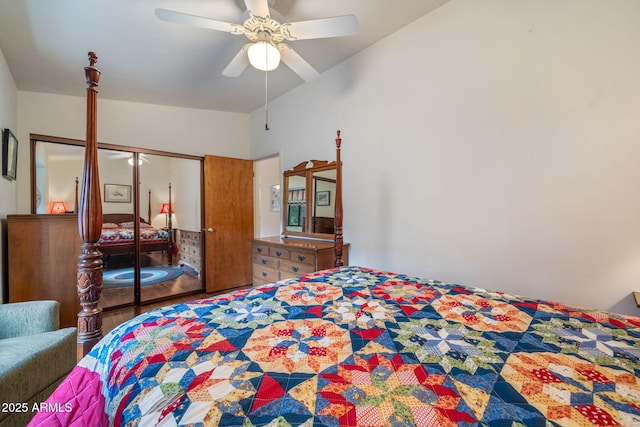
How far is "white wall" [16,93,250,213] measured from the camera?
106 inches

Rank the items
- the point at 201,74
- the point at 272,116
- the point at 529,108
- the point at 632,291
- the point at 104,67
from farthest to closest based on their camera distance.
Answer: the point at 272,116 < the point at 201,74 < the point at 104,67 < the point at 529,108 < the point at 632,291

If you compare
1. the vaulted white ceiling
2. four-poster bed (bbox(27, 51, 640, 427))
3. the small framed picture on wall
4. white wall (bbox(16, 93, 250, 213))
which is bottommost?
four-poster bed (bbox(27, 51, 640, 427))

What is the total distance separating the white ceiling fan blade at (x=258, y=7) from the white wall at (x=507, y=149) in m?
1.30

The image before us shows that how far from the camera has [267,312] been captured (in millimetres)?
1133

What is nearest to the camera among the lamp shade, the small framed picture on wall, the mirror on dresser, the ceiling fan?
the ceiling fan

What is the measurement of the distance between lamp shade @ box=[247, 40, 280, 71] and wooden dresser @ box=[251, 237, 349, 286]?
1616 mm

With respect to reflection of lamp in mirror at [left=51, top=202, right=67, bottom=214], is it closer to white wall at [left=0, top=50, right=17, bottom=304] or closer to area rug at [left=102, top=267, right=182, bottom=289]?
white wall at [left=0, top=50, right=17, bottom=304]

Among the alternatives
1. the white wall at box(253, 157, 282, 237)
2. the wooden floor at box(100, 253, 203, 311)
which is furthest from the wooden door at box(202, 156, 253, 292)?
the wooden floor at box(100, 253, 203, 311)

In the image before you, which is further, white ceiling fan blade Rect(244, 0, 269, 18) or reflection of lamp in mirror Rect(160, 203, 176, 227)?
reflection of lamp in mirror Rect(160, 203, 176, 227)

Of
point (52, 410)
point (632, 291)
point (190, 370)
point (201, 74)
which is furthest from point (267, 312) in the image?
point (201, 74)

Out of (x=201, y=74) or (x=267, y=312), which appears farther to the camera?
(x=201, y=74)

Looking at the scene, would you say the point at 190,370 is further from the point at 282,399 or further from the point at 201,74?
the point at 201,74

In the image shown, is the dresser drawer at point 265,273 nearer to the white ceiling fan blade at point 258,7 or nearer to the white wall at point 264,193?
the white wall at point 264,193

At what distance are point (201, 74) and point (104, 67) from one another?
837mm
